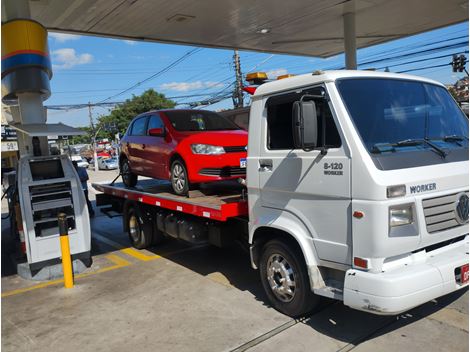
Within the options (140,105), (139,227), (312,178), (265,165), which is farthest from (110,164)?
(312,178)

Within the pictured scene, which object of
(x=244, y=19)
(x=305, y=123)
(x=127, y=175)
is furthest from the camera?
(x=244, y=19)

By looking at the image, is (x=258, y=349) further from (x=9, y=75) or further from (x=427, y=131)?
(x=9, y=75)

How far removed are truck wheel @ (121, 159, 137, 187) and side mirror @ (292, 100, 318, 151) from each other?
18.4ft

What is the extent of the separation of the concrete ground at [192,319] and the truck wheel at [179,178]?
1.24 metres

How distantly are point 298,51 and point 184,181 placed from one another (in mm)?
10670

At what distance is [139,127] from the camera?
8.14 metres

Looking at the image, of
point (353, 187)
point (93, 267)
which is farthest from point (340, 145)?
point (93, 267)

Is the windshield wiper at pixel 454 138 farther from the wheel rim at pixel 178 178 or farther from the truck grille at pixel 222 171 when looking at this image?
the wheel rim at pixel 178 178

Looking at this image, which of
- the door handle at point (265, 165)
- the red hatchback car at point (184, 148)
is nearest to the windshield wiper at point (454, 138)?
the door handle at point (265, 165)

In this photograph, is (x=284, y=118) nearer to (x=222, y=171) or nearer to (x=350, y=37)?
(x=222, y=171)

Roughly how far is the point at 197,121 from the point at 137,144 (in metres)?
1.49

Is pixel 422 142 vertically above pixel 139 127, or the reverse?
pixel 139 127

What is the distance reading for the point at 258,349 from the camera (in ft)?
12.6

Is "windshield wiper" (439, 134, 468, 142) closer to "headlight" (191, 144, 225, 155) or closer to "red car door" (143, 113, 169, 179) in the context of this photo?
"headlight" (191, 144, 225, 155)
